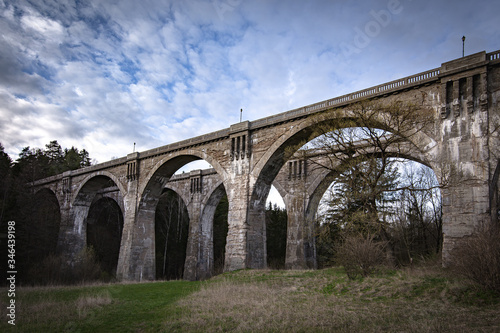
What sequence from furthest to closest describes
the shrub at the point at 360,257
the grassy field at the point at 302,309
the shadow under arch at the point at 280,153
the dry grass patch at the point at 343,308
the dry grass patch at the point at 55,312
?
the shadow under arch at the point at 280,153 < the shrub at the point at 360,257 < the dry grass patch at the point at 55,312 < the grassy field at the point at 302,309 < the dry grass patch at the point at 343,308

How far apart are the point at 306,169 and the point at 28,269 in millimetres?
21050

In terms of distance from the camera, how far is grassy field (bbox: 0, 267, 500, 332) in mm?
6762

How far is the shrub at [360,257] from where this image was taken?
36.6 ft

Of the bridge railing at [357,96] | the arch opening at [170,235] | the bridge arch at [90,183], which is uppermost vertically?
the bridge railing at [357,96]

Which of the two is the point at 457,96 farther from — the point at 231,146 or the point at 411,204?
the point at 231,146

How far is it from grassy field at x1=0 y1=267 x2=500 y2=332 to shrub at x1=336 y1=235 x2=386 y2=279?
41cm

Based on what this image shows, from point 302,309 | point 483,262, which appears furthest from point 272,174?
point 483,262

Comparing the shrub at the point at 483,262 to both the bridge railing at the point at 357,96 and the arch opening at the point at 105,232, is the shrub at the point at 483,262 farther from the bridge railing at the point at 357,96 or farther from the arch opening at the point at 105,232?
the arch opening at the point at 105,232

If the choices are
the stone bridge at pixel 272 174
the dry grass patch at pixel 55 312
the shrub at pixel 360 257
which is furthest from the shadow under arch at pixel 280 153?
the dry grass patch at pixel 55 312

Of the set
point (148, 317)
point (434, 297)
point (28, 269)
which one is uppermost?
point (434, 297)

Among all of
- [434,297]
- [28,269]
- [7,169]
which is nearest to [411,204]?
[434,297]

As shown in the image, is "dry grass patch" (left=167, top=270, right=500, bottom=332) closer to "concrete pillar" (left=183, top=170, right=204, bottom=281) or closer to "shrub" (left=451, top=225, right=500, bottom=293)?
"shrub" (left=451, top=225, right=500, bottom=293)

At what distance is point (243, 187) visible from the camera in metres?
18.8

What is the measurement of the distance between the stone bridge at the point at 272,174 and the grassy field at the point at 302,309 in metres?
3.75
